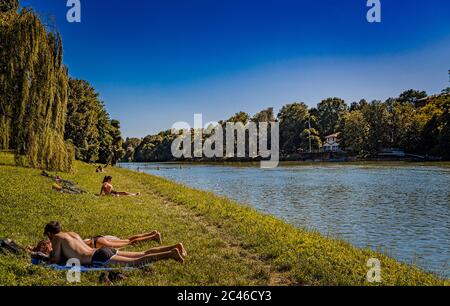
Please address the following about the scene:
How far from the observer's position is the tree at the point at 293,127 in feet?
484

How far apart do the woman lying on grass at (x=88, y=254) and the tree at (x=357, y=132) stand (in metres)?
115

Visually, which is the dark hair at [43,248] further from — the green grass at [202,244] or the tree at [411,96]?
the tree at [411,96]

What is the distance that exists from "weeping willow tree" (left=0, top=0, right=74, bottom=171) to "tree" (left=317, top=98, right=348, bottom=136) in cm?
14635

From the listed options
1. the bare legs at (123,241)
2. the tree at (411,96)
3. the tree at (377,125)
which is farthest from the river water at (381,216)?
the tree at (411,96)

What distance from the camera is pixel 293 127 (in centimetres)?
14850

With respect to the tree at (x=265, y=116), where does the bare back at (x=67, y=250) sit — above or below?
below

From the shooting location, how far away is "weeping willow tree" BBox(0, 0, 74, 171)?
17531mm

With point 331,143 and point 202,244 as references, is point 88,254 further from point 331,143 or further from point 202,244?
point 331,143

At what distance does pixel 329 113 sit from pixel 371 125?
4194cm

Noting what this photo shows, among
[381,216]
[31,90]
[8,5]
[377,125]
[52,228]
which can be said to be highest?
[8,5]

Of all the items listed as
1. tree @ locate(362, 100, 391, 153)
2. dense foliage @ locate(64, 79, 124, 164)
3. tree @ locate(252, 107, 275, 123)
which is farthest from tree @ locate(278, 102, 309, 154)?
dense foliage @ locate(64, 79, 124, 164)

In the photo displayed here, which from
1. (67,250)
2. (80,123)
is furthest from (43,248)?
(80,123)
